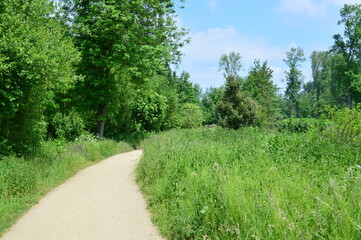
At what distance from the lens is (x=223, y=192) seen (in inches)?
184

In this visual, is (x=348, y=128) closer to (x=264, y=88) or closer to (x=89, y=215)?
(x=89, y=215)

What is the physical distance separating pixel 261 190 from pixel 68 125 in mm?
14578

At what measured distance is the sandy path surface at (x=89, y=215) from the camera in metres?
5.29

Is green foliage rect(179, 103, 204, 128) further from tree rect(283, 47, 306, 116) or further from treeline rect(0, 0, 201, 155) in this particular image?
tree rect(283, 47, 306, 116)

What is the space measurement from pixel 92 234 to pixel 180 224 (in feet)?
5.55

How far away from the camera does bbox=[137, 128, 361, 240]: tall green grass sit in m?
3.58

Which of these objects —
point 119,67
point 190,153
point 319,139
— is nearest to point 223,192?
point 190,153

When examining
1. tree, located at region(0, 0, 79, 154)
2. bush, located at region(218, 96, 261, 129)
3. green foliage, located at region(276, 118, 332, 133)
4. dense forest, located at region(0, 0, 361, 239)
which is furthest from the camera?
bush, located at region(218, 96, 261, 129)

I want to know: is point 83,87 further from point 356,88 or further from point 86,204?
point 356,88

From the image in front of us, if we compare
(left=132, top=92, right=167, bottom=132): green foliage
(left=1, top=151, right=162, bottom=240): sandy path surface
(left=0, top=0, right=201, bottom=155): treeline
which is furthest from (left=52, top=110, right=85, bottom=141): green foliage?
(left=132, top=92, right=167, bottom=132): green foliage

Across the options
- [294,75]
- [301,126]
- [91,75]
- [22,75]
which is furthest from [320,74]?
[22,75]

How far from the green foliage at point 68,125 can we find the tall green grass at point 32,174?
338cm

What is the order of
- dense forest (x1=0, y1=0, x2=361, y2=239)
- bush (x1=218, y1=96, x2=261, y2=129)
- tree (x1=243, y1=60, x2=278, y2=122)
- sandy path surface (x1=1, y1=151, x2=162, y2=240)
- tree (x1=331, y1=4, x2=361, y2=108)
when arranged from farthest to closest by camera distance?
tree (x1=331, y1=4, x2=361, y2=108), tree (x1=243, y1=60, x2=278, y2=122), bush (x1=218, y1=96, x2=261, y2=129), sandy path surface (x1=1, y1=151, x2=162, y2=240), dense forest (x1=0, y1=0, x2=361, y2=239)

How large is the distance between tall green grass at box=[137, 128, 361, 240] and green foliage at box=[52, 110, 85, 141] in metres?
9.77
